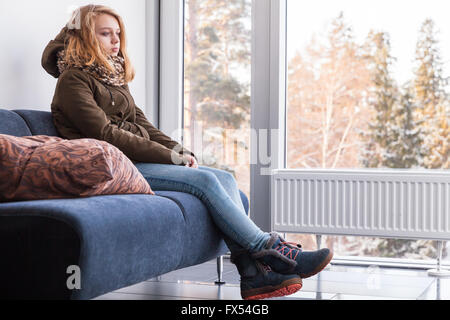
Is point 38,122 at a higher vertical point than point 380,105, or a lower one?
lower

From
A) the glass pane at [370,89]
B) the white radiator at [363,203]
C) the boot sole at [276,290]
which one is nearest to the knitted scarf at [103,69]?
the boot sole at [276,290]

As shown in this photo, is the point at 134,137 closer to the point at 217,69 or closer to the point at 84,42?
the point at 84,42

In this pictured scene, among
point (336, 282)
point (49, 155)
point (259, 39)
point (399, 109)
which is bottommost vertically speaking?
point (336, 282)

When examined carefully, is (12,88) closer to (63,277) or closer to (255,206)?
(63,277)

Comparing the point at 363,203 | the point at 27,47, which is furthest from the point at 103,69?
the point at 363,203

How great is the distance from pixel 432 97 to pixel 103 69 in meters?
1.80

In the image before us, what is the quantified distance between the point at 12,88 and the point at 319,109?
65.8 inches

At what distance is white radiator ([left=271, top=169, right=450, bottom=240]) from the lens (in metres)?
3.09

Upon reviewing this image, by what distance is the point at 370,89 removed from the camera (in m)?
3.36

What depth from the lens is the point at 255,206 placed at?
3555 millimetres

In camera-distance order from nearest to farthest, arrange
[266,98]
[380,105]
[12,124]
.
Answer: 1. [12,124]
2. [380,105]
3. [266,98]

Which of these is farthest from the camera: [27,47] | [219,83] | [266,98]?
[219,83]
